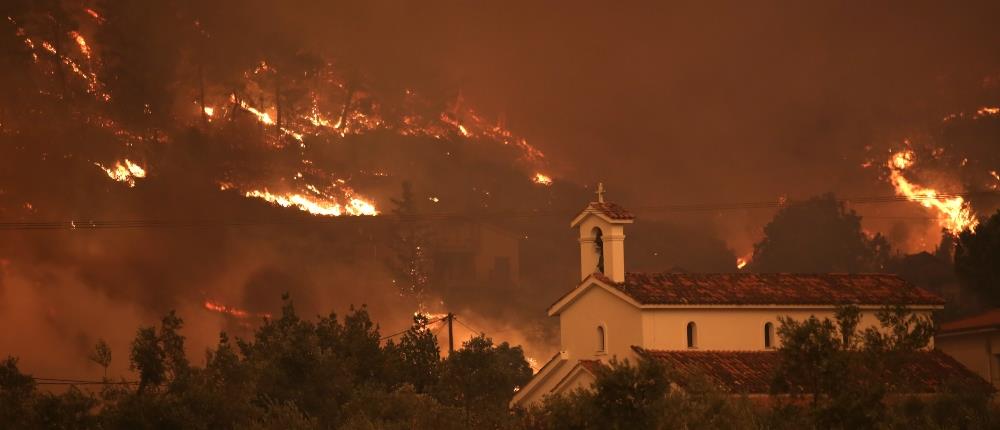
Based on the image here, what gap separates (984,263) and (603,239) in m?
50.9

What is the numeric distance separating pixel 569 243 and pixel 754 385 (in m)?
94.2

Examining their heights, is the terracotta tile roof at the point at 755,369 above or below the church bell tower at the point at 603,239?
below

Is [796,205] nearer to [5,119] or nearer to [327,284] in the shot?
[327,284]

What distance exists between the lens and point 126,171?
12725 centimetres

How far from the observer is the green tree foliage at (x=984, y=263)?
316 ft

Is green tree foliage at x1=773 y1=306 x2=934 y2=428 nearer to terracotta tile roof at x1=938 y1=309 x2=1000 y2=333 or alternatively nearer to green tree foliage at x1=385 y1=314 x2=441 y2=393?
terracotta tile roof at x1=938 y1=309 x2=1000 y2=333

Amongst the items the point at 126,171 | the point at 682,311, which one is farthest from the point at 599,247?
the point at 126,171

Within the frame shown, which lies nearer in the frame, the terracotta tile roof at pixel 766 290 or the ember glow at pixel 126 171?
the terracotta tile roof at pixel 766 290

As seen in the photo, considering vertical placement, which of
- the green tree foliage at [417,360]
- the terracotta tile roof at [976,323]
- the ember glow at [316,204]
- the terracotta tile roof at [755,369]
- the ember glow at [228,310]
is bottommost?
the terracotta tile roof at [755,369]

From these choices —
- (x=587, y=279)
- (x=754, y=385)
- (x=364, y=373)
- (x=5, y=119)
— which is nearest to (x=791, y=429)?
(x=754, y=385)

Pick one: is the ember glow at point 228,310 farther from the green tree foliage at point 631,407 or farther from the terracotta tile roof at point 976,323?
the green tree foliage at point 631,407

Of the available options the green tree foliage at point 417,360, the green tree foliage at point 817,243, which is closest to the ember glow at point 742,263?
the green tree foliage at point 817,243

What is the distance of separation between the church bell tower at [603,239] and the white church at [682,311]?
0.15 ft

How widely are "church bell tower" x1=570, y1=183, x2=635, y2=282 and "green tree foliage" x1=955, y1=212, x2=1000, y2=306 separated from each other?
47.8m
